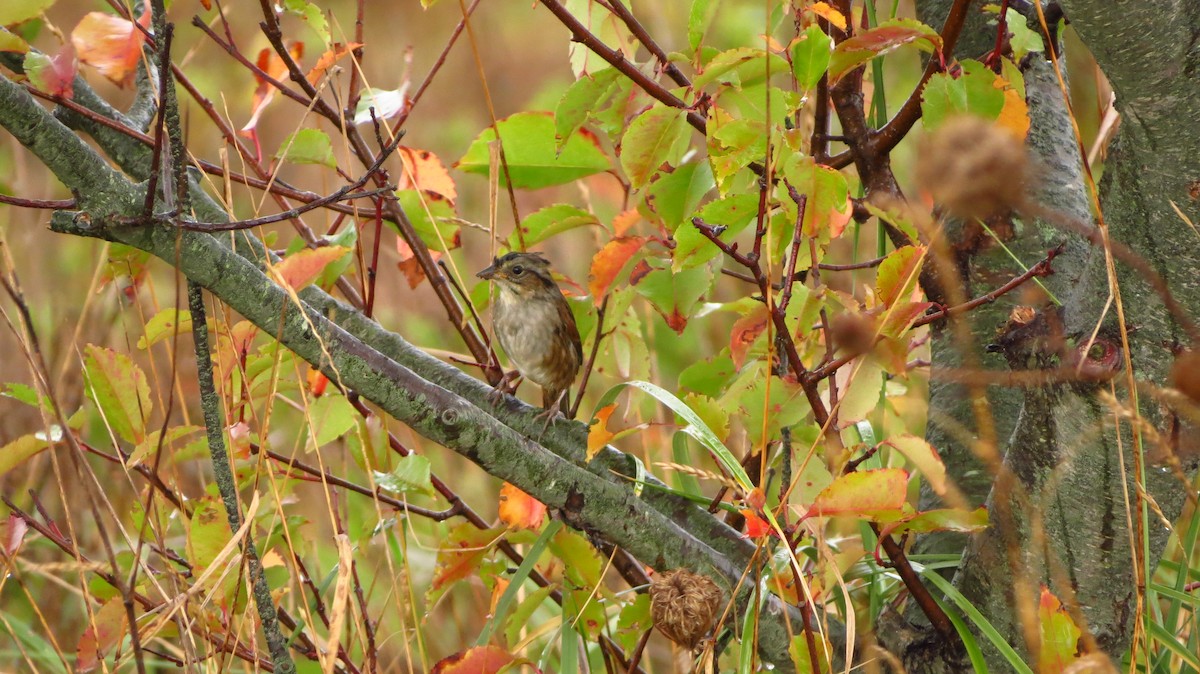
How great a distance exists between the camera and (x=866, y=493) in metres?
1.57

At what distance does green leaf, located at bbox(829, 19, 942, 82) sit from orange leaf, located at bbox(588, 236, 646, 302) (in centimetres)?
42

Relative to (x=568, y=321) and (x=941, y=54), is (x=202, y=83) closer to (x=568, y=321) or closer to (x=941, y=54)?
(x=568, y=321)

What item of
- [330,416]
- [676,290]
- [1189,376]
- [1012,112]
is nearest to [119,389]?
[330,416]

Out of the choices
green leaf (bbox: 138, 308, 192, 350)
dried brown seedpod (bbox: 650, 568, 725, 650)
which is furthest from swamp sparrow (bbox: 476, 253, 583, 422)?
dried brown seedpod (bbox: 650, 568, 725, 650)

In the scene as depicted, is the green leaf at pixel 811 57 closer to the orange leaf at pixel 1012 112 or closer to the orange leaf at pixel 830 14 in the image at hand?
the orange leaf at pixel 830 14

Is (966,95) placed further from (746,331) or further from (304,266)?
(304,266)

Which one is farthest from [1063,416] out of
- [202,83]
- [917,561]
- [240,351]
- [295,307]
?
[202,83]

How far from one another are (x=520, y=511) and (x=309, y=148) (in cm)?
77

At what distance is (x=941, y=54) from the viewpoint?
162 cm

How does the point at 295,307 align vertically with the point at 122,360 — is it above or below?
above

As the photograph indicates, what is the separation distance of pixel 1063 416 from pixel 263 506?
1461 mm

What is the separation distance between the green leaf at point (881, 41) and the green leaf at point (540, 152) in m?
0.54

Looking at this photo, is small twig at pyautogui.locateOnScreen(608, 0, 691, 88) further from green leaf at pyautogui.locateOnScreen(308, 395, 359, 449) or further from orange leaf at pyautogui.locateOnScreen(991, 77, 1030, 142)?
green leaf at pyautogui.locateOnScreen(308, 395, 359, 449)

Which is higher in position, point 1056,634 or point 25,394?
point 25,394
